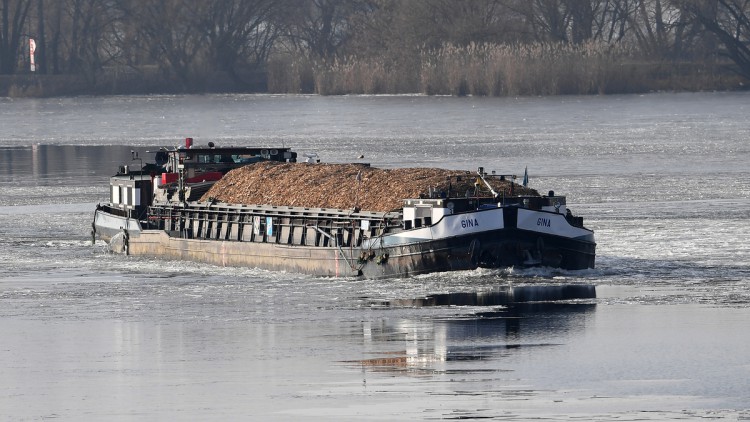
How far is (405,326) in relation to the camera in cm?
2723

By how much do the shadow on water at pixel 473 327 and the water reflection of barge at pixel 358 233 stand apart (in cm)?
169

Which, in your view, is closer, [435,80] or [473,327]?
[473,327]

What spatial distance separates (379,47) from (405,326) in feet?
324

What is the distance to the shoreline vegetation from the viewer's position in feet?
327

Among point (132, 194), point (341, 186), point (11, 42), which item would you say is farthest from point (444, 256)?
point (11, 42)

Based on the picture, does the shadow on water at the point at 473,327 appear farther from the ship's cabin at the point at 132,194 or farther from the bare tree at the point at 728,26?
the bare tree at the point at 728,26

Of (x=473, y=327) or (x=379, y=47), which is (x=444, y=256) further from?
(x=379, y=47)

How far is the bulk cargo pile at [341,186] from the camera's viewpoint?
35.3 meters

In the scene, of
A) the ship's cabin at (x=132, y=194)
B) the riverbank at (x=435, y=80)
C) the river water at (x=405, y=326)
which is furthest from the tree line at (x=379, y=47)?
the ship's cabin at (x=132, y=194)

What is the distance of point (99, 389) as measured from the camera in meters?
22.2

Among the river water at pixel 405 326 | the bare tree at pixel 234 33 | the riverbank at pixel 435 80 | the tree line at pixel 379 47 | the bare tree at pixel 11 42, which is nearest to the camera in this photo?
the river water at pixel 405 326

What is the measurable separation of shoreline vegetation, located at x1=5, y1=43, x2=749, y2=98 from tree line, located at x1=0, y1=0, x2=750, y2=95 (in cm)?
10

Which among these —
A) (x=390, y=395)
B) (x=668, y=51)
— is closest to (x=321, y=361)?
(x=390, y=395)

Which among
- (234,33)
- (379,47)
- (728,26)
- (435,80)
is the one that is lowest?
(435,80)
